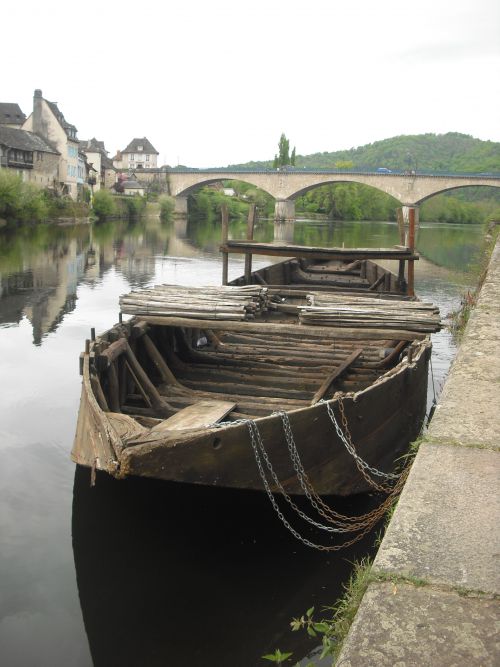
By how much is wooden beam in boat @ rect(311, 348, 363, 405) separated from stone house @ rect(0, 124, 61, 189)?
52774 mm

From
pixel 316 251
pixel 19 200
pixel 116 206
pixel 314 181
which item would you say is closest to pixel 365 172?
pixel 314 181

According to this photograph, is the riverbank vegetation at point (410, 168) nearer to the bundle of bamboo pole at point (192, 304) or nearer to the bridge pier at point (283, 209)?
the bridge pier at point (283, 209)

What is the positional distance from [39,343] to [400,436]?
9436mm

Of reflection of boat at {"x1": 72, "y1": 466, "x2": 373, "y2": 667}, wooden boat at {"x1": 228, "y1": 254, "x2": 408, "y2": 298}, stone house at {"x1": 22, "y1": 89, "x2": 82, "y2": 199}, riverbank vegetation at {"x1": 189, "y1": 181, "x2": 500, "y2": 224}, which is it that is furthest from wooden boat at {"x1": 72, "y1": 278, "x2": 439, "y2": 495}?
riverbank vegetation at {"x1": 189, "y1": 181, "x2": 500, "y2": 224}

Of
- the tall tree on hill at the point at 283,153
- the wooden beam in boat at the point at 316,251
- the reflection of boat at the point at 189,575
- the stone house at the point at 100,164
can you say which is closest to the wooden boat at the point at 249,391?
the reflection of boat at the point at 189,575

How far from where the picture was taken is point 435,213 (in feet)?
339

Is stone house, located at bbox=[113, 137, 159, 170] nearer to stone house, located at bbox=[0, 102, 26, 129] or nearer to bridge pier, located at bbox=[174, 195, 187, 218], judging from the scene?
bridge pier, located at bbox=[174, 195, 187, 218]

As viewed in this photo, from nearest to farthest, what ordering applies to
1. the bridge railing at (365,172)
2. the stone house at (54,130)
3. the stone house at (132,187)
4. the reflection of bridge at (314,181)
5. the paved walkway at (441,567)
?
the paved walkway at (441,567), the stone house at (54,130), the bridge railing at (365,172), the reflection of bridge at (314,181), the stone house at (132,187)

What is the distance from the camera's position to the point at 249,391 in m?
8.30

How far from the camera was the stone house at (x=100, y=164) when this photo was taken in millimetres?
86000

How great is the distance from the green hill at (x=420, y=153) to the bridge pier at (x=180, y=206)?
1980 inches

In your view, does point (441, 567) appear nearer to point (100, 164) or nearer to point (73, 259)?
point (73, 259)

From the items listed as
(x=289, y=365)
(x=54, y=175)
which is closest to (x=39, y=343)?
(x=289, y=365)

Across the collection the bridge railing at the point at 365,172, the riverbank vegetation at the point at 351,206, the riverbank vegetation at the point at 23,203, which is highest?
the bridge railing at the point at 365,172
